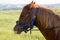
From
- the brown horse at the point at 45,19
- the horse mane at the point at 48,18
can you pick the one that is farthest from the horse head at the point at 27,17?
the horse mane at the point at 48,18

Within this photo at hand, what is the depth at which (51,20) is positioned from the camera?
6793 millimetres

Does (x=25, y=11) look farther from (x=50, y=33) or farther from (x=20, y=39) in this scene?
(x=20, y=39)

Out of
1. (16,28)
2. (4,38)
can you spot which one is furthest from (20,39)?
(16,28)

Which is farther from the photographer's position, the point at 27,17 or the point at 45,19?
the point at 27,17

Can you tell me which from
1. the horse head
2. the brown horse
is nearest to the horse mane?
the brown horse

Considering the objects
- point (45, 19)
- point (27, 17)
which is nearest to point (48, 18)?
point (45, 19)

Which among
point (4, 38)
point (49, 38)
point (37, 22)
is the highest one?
point (37, 22)

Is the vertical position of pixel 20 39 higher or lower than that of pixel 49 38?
lower

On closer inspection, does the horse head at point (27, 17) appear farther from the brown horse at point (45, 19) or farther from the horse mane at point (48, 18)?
the horse mane at point (48, 18)

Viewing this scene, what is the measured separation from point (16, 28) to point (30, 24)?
514 mm

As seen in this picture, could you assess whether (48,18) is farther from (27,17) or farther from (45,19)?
(27,17)

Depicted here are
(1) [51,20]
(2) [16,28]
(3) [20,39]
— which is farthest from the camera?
(3) [20,39]

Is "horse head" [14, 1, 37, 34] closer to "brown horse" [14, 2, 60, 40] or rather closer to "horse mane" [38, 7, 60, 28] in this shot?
"brown horse" [14, 2, 60, 40]

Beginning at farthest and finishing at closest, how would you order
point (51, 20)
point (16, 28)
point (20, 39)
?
point (20, 39) < point (16, 28) < point (51, 20)
